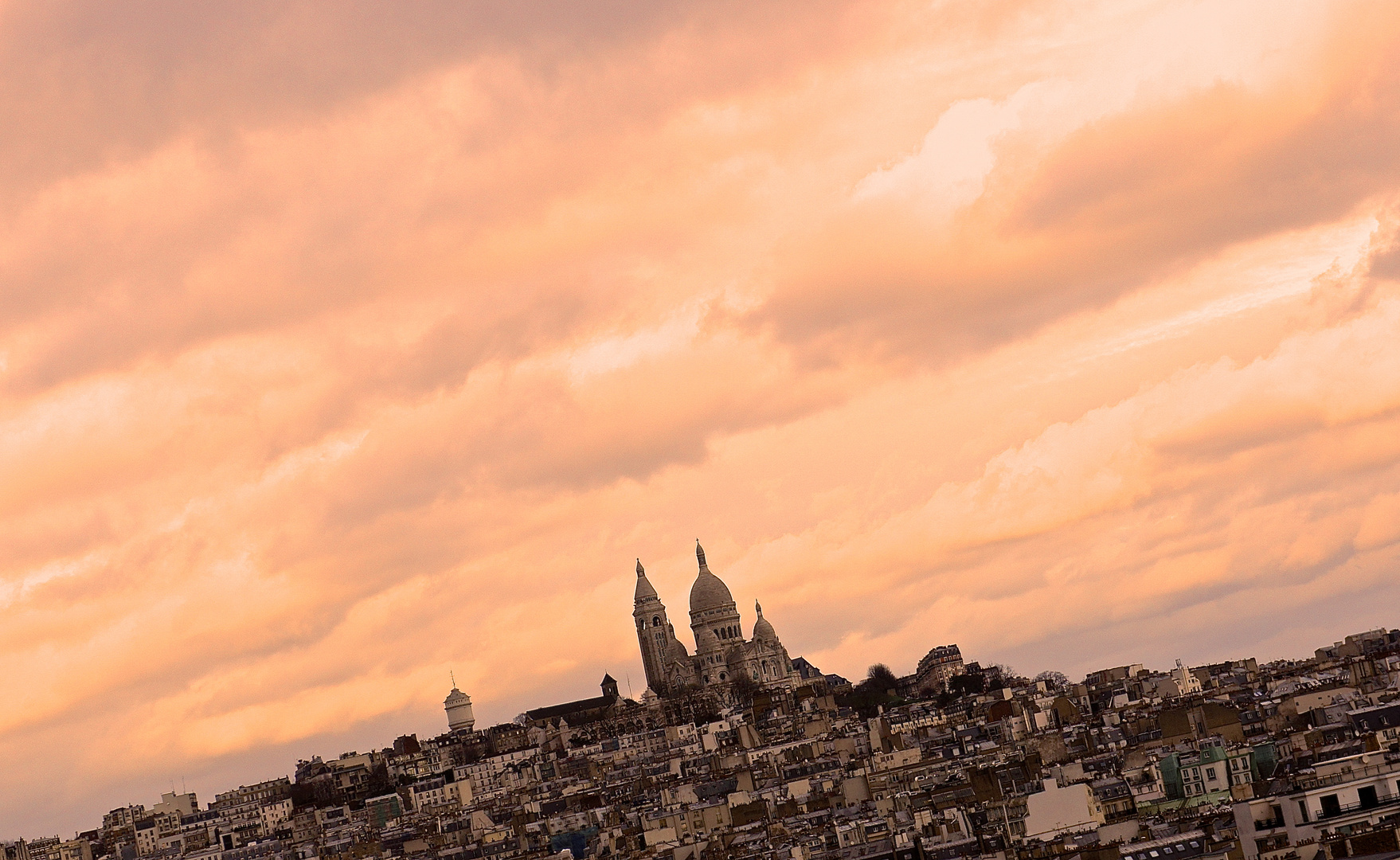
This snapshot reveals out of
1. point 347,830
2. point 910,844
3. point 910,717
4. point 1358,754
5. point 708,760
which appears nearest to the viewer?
point 1358,754

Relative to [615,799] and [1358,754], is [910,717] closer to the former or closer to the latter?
[615,799]

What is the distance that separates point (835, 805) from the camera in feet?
383

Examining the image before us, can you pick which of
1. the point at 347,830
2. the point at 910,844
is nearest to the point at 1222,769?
the point at 910,844

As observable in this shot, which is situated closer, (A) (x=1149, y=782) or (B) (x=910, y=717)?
(A) (x=1149, y=782)

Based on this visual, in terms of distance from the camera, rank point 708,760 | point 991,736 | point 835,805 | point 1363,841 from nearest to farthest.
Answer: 1. point 1363,841
2. point 835,805
3. point 991,736
4. point 708,760

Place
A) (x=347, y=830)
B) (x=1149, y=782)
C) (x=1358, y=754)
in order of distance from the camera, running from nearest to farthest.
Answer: (x=1358, y=754) < (x=1149, y=782) < (x=347, y=830)

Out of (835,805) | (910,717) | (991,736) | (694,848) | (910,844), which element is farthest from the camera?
(910,717)

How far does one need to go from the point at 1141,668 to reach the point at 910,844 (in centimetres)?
11670

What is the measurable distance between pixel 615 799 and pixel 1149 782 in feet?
215

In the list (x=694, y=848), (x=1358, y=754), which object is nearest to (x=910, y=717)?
(x=694, y=848)

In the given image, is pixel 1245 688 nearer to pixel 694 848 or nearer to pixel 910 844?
pixel 694 848

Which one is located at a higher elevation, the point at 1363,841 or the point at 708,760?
the point at 708,760

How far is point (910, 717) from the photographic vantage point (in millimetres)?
195250

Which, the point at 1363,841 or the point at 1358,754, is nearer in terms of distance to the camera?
the point at 1363,841
